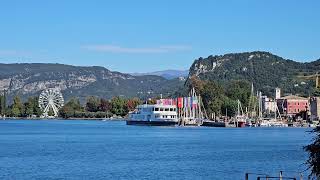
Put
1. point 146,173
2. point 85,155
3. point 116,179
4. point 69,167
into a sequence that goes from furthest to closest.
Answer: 1. point 85,155
2. point 69,167
3. point 146,173
4. point 116,179

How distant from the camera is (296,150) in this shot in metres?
94.8

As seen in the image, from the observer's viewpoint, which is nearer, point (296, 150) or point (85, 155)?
point (85, 155)

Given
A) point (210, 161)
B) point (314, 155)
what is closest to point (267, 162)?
point (210, 161)

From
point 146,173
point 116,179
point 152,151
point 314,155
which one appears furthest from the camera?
point 152,151

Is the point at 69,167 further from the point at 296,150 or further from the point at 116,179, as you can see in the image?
the point at 296,150

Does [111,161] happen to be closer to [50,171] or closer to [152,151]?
[50,171]

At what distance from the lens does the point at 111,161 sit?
75.6m

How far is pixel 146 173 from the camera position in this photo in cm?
6344

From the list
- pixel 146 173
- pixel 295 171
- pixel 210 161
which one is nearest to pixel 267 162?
pixel 210 161

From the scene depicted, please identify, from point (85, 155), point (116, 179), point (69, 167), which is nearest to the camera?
point (116, 179)

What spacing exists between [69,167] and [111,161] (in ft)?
26.3

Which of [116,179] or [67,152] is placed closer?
[116,179]

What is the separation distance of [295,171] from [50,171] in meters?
20.7

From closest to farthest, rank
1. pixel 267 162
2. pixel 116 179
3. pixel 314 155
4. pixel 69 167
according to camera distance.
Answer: pixel 314 155, pixel 116 179, pixel 69 167, pixel 267 162
